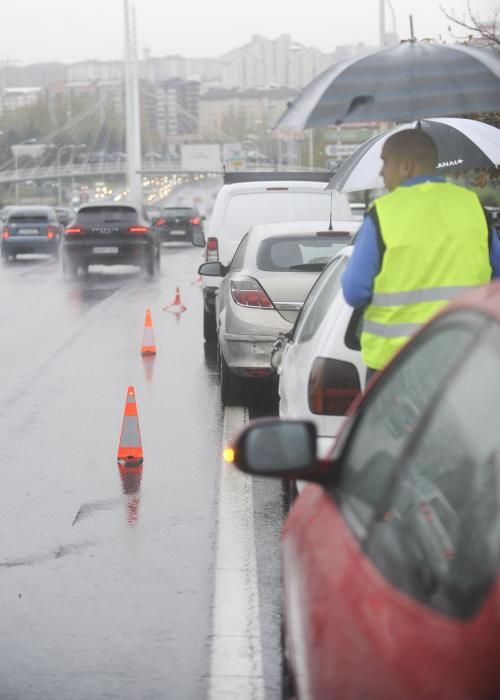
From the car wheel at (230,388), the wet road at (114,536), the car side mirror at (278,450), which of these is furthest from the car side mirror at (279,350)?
the car side mirror at (278,450)

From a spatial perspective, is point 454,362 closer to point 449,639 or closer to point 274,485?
point 449,639

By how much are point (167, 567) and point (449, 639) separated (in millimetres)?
3982

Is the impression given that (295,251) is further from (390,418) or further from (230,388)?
(390,418)

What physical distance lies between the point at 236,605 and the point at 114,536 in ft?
4.43

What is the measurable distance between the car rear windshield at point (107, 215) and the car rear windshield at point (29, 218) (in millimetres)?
8146

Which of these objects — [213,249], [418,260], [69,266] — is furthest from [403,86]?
[69,266]

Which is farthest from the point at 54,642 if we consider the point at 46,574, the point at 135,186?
the point at 135,186

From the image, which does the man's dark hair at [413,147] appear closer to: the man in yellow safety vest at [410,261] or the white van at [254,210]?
the man in yellow safety vest at [410,261]

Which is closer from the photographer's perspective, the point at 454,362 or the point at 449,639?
the point at 449,639

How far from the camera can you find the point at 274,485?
7906 mm

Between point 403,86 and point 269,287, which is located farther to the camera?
point 269,287

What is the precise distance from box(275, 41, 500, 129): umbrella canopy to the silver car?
2.25 metres

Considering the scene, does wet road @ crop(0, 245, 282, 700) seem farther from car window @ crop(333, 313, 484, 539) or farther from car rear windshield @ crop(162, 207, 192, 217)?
car rear windshield @ crop(162, 207, 192, 217)

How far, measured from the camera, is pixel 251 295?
10.5 m
